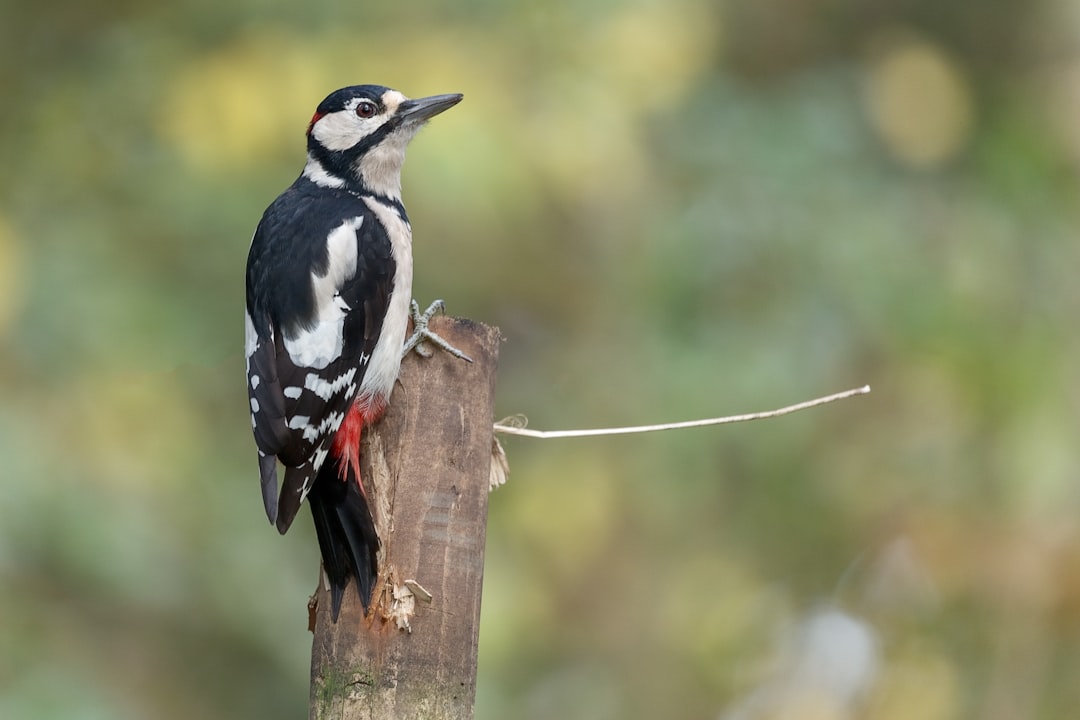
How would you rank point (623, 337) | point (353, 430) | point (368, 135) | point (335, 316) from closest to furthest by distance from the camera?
point (353, 430) → point (335, 316) → point (368, 135) → point (623, 337)

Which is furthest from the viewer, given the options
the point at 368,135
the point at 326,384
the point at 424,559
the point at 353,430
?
the point at 368,135

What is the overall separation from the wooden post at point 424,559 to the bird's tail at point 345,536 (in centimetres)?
2

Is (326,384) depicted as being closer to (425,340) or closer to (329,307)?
(329,307)

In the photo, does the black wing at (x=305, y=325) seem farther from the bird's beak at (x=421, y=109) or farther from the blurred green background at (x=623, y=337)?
the blurred green background at (x=623, y=337)

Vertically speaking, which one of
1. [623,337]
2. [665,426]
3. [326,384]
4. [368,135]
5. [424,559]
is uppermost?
[368,135]

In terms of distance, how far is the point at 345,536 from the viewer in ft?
8.67

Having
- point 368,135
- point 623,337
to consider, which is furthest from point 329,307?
point 623,337

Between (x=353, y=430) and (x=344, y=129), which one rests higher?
(x=344, y=129)

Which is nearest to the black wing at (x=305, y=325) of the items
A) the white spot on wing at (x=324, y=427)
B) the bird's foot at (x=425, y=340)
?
the white spot on wing at (x=324, y=427)

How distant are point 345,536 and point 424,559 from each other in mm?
176

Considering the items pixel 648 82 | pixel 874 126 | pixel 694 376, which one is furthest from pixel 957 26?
pixel 694 376

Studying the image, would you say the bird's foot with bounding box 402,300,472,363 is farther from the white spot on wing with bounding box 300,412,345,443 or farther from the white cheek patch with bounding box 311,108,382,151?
the white cheek patch with bounding box 311,108,382,151

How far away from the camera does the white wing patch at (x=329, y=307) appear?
3113mm

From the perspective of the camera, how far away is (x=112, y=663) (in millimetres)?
5391
